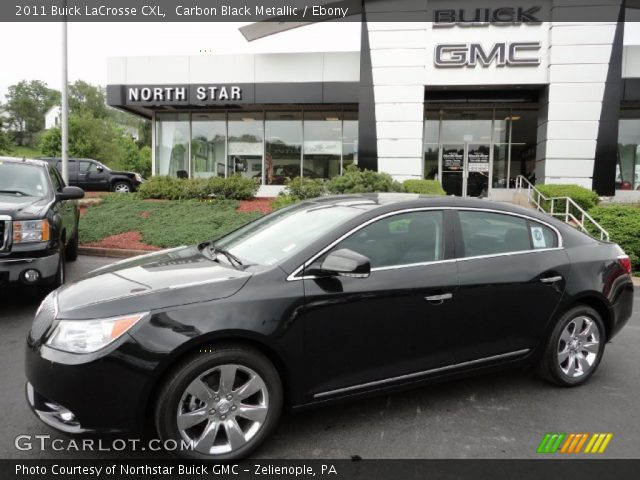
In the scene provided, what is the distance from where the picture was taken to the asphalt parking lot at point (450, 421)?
3018 mm

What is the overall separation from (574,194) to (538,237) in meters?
10.8

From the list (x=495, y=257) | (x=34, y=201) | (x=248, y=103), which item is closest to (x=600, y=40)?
(x=248, y=103)

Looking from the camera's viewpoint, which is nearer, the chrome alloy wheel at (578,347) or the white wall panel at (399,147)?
the chrome alloy wheel at (578,347)

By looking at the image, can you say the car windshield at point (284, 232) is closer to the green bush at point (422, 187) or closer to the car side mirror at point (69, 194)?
the car side mirror at point (69, 194)

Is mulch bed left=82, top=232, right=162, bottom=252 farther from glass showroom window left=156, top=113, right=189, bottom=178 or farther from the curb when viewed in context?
glass showroom window left=156, top=113, right=189, bottom=178

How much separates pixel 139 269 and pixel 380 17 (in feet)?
48.4

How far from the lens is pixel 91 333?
2.63m

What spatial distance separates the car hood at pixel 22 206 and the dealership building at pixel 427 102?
38.4 feet

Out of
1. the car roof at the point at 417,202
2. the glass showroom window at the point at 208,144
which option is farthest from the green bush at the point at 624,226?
the glass showroom window at the point at 208,144

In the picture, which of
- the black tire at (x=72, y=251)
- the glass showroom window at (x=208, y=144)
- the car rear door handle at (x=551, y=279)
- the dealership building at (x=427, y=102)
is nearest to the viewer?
the car rear door handle at (x=551, y=279)

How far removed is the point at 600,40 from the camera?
49.3 feet

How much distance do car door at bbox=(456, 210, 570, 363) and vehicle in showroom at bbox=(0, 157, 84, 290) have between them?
437cm

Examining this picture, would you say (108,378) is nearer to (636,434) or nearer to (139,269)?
(139,269)

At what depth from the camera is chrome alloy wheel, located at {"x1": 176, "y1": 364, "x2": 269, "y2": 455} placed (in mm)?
2717
